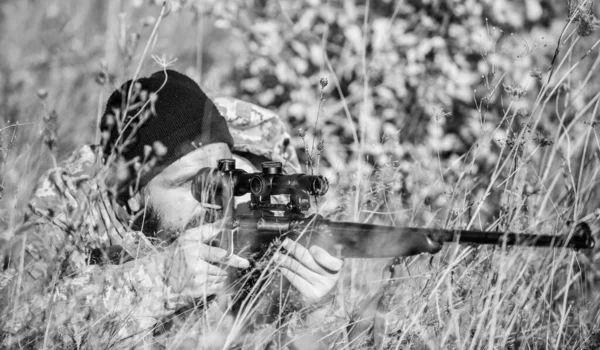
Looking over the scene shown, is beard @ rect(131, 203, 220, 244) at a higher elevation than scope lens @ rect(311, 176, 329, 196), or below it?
below

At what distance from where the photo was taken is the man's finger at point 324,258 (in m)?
1.80

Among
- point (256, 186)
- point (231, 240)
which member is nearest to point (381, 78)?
point (256, 186)

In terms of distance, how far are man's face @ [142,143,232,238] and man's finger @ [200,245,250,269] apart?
401 mm

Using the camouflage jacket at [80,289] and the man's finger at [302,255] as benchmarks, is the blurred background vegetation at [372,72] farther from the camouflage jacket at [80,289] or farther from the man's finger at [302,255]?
the camouflage jacket at [80,289]

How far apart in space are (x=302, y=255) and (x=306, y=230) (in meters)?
0.11

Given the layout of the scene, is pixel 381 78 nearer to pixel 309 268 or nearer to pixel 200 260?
pixel 309 268

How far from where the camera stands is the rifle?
1637mm

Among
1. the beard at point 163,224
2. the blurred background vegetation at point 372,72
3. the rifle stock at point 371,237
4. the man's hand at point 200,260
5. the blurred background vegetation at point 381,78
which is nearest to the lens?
the rifle stock at point 371,237

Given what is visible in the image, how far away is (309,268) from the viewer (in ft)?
6.07

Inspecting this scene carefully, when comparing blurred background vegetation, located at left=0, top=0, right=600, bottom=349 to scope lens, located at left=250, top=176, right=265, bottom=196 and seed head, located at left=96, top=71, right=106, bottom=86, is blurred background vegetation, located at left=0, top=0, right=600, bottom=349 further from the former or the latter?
seed head, located at left=96, top=71, right=106, bottom=86

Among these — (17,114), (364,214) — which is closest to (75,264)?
(364,214)

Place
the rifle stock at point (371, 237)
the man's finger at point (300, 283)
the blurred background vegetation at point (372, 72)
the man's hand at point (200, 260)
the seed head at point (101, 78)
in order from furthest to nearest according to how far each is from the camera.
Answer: the blurred background vegetation at point (372, 72), the man's finger at point (300, 283), the man's hand at point (200, 260), the rifle stock at point (371, 237), the seed head at point (101, 78)

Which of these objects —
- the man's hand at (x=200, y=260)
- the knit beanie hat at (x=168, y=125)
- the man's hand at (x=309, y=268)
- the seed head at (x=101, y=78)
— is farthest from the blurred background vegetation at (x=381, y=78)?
the seed head at (x=101, y=78)

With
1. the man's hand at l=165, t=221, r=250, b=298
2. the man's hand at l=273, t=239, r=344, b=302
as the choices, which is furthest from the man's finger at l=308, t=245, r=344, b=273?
the man's hand at l=165, t=221, r=250, b=298
